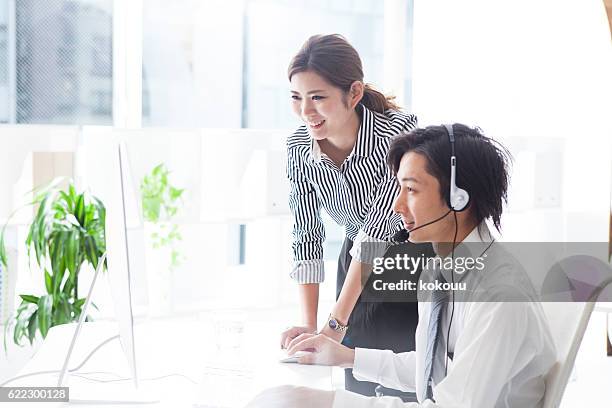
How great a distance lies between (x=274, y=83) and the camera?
429 centimetres

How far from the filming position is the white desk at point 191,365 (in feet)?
4.69

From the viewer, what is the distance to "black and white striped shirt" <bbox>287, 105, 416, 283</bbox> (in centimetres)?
203

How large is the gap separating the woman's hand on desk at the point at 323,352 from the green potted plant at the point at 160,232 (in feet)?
6.54

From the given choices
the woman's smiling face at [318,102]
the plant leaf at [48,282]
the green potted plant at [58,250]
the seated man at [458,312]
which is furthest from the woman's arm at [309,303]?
the plant leaf at [48,282]

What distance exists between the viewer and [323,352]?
62.5 inches

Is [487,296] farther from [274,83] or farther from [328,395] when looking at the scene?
[274,83]

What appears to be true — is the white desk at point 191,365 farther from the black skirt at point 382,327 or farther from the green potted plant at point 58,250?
the green potted plant at point 58,250

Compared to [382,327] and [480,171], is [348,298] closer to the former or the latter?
[382,327]

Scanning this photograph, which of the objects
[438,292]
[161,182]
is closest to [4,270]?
[161,182]

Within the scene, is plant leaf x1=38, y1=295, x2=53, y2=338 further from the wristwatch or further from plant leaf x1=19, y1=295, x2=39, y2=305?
A: the wristwatch

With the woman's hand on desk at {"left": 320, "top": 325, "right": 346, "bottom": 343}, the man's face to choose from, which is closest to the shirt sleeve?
the woman's hand on desk at {"left": 320, "top": 325, "right": 346, "bottom": 343}

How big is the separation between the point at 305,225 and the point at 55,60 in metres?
2.13

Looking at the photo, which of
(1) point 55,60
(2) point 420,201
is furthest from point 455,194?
(1) point 55,60

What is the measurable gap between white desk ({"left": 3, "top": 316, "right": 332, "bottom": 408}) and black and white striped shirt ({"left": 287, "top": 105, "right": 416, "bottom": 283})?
271mm
